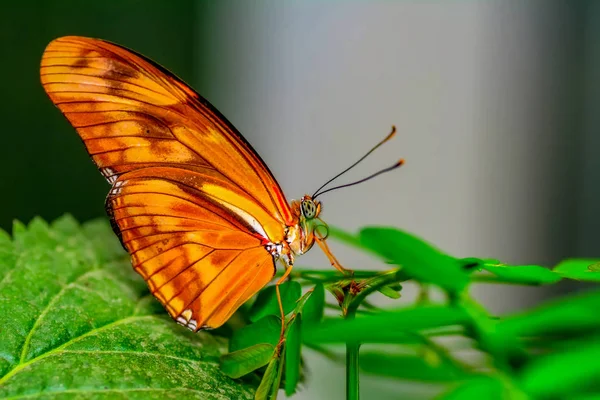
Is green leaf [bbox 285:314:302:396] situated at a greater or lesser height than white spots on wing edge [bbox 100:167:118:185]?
lesser

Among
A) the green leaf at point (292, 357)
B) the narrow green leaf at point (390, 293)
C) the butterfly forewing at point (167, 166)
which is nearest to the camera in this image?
the green leaf at point (292, 357)

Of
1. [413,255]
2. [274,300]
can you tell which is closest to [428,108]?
[274,300]

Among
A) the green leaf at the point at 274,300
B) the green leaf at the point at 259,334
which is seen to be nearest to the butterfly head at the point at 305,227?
the green leaf at the point at 274,300

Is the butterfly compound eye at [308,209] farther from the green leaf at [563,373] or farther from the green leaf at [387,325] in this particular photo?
the green leaf at [563,373]

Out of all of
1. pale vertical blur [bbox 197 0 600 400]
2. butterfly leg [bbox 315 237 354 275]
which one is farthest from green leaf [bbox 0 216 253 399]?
pale vertical blur [bbox 197 0 600 400]

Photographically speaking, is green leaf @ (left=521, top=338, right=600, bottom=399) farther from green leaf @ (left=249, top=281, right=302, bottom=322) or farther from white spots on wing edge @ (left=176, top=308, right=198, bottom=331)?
white spots on wing edge @ (left=176, top=308, right=198, bottom=331)

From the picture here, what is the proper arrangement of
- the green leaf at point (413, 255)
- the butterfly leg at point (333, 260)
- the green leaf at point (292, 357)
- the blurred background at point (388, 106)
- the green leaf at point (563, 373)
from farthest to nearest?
1. the blurred background at point (388, 106)
2. the butterfly leg at point (333, 260)
3. the green leaf at point (292, 357)
4. the green leaf at point (413, 255)
5. the green leaf at point (563, 373)

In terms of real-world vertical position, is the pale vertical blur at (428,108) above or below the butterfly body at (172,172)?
above
